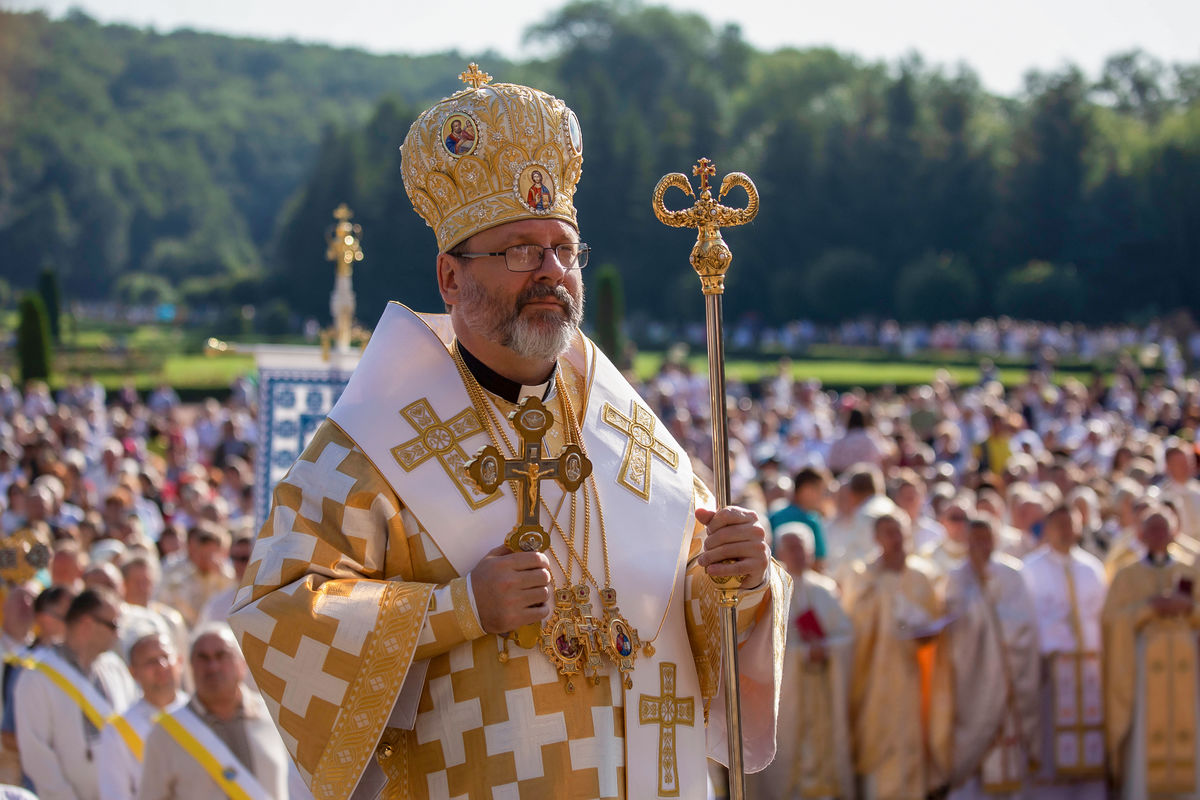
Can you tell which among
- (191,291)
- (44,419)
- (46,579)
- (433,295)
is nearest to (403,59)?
(191,291)

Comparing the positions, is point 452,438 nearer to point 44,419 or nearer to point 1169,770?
point 1169,770

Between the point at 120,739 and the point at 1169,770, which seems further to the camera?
the point at 1169,770

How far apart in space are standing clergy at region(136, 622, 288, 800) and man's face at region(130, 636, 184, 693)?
0.63ft

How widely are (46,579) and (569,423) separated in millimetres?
6278

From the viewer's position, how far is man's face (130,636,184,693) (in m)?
6.33

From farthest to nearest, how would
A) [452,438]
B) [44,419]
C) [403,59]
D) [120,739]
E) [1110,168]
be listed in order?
[403,59] < [1110,168] < [44,419] < [120,739] < [452,438]

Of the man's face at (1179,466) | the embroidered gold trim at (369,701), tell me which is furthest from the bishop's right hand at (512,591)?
the man's face at (1179,466)

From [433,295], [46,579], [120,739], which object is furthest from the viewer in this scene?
[433,295]

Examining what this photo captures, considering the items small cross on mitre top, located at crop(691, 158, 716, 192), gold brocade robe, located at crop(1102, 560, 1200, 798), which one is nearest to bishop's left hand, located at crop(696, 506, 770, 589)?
small cross on mitre top, located at crop(691, 158, 716, 192)

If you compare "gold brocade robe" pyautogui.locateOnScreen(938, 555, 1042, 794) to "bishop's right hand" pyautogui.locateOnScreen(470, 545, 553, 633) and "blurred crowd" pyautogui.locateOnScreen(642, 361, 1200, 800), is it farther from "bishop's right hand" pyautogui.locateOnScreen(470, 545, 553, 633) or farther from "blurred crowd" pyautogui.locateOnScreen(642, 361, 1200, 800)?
"bishop's right hand" pyautogui.locateOnScreen(470, 545, 553, 633)

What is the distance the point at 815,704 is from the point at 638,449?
6.09 meters

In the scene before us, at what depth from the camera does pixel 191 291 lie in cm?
8856

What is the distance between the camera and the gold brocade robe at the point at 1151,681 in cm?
961

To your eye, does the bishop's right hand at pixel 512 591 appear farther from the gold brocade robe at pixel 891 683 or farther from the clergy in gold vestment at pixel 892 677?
the gold brocade robe at pixel 891 683
